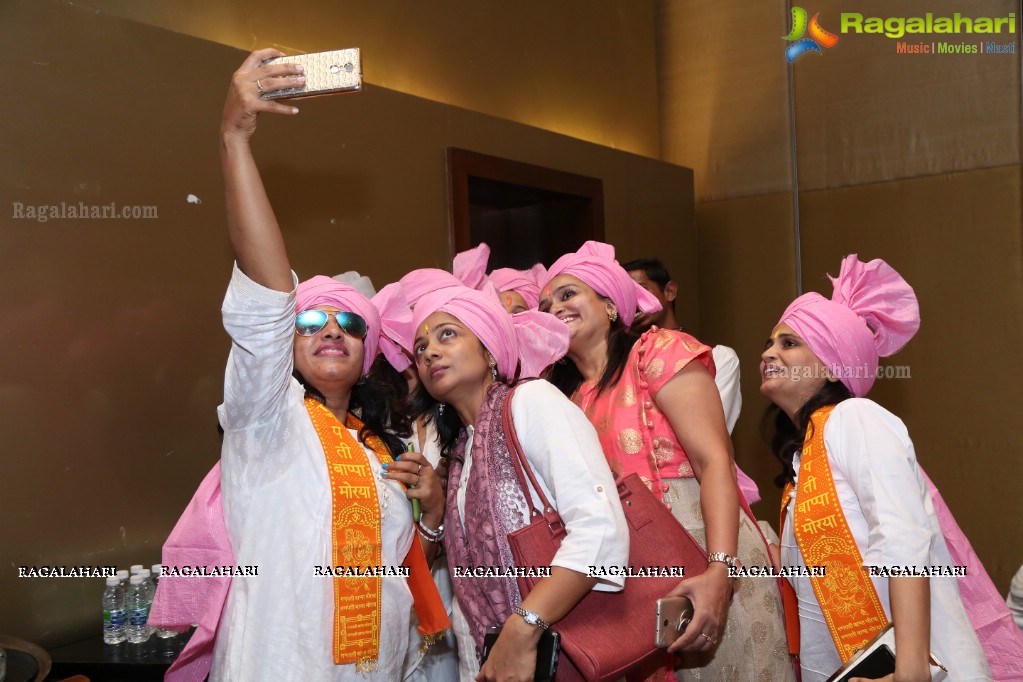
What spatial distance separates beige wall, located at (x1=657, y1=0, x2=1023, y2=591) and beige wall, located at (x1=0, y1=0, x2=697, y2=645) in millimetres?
3078

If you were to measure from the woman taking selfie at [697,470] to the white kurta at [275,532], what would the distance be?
78cm

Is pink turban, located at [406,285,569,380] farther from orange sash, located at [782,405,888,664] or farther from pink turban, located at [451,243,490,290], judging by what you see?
pink turban, located at [451,243,490,290]

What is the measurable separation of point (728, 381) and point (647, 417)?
3.44 ft

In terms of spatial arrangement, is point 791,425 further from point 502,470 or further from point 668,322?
point 668,322

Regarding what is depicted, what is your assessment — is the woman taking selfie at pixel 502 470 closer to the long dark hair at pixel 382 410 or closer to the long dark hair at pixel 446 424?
the long dark hair at pixel 446 424

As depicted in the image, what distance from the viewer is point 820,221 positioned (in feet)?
17.7

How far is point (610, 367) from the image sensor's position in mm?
2551

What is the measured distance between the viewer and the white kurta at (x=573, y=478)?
1.75 m

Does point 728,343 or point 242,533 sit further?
point 728,343

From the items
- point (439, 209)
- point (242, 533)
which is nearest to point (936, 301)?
point (439, 209)

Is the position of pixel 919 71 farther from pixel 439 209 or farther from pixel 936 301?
pixel 439 209

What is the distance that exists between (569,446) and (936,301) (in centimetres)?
380

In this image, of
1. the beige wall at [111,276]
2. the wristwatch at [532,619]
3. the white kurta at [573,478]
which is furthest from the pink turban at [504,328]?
the beige wall at [111,276]

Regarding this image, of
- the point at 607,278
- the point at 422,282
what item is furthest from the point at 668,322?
the point at 422,282
